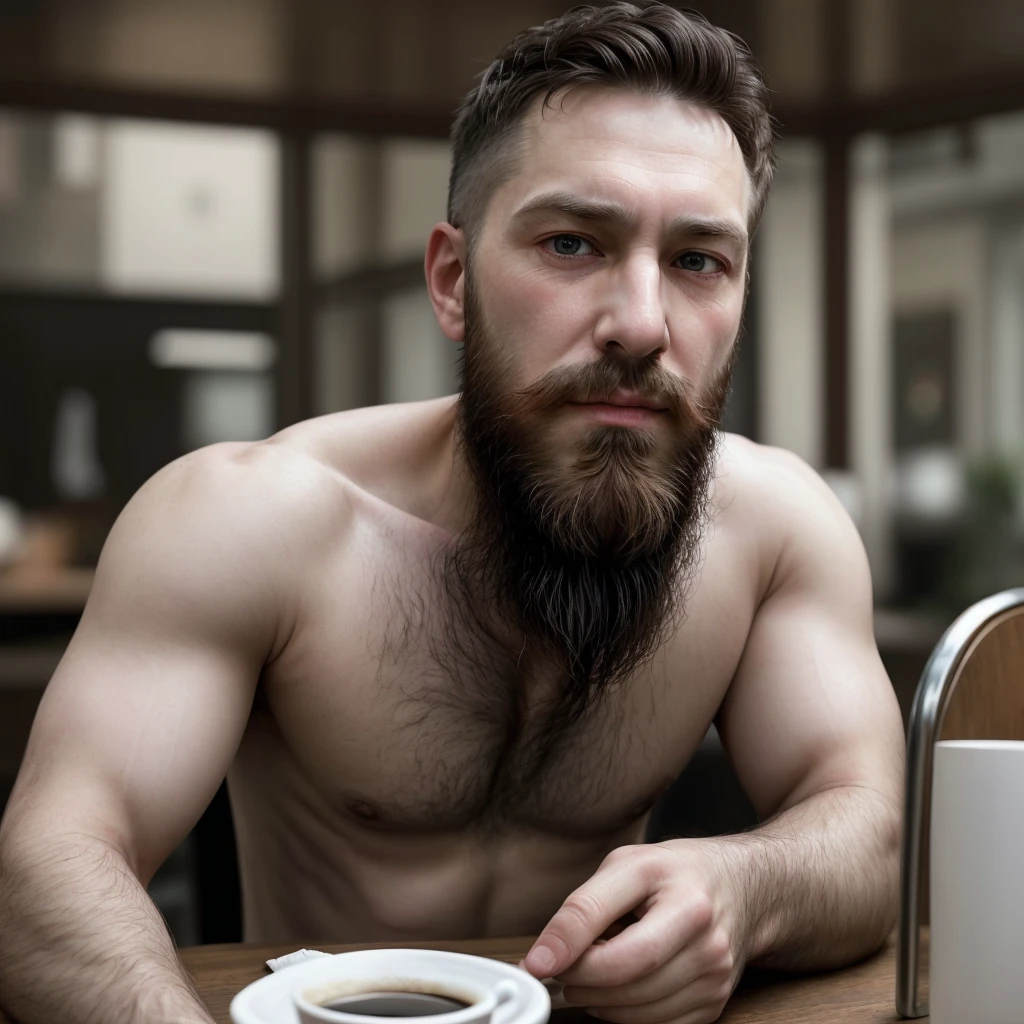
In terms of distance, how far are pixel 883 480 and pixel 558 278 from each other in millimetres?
3741

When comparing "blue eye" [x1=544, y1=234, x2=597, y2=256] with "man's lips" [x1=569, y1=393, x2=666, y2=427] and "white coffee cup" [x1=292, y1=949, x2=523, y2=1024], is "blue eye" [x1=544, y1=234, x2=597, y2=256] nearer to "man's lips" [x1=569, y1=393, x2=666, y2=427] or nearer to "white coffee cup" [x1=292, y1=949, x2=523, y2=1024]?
"man's lips" [x1=569, y1=393, x2=666, y2=427]

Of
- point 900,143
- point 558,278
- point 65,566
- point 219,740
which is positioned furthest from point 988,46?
point 219,740

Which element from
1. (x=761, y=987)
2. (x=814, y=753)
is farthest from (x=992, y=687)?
(x=761, y=987)

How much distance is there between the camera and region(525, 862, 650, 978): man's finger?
74cm

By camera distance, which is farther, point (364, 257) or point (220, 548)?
point (364, 257)

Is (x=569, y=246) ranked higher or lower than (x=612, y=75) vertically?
lower

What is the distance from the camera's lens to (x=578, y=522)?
107 cm

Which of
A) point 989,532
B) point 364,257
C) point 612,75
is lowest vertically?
point 989,532

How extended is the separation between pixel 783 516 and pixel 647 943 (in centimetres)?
58

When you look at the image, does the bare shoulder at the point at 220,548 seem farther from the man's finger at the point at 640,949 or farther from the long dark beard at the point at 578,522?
the man's finger at the point at 640,949

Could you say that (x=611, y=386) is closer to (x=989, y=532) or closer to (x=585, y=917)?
(x=585, y=917)

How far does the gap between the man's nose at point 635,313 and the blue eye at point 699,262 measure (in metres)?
0.05

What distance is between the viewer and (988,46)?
389 centimetres

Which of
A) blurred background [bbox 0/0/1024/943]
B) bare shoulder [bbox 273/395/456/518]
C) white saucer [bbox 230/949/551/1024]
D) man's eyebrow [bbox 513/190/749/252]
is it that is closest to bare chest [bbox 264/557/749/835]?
bare shoulder [bbox 273/395/456/518]
